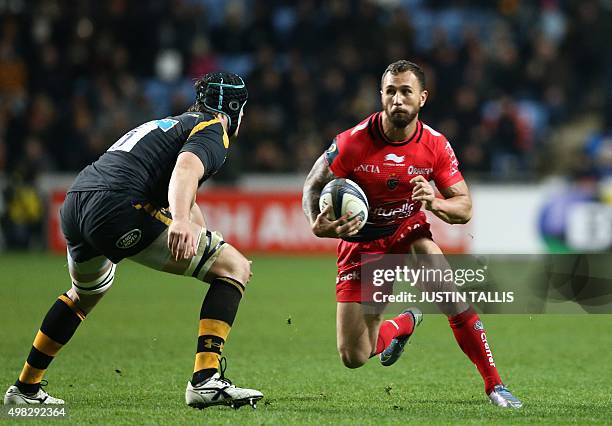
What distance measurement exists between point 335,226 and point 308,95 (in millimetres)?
12273

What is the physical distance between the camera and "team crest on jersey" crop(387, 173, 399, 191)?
6480mm

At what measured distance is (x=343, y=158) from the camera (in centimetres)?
650

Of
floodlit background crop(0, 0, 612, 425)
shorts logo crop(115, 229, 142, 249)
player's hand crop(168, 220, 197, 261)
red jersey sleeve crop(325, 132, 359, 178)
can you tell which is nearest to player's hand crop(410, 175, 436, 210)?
red jersey sleeve crop(325, 132, 359, 178)

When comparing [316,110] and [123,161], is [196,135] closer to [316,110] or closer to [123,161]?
[123,161]

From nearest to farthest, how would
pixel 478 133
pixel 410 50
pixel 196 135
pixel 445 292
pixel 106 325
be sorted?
pixel 196 135, pixel 445 292, pixel 106 325, pixel 478 133, pixel 410 50

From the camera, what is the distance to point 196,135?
575 centimetres

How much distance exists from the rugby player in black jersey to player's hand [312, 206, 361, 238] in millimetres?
495

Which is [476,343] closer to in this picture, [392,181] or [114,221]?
[392,181]

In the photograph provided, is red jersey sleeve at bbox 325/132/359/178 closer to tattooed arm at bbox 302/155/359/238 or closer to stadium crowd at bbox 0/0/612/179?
tattooed arm at bbox 302/155/359/238

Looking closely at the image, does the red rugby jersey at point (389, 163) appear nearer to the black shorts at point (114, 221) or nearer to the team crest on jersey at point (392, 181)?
the team crest on jersey at point (392, 181)

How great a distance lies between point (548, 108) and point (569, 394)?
1309cm

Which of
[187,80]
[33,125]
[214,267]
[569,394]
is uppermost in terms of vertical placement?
[187,80]

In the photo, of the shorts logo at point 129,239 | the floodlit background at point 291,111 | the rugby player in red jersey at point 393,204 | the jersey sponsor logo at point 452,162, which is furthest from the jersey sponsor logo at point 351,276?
the floodlit background at point 291,111

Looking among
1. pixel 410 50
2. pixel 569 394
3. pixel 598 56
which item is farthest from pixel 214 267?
pixel 598 56
